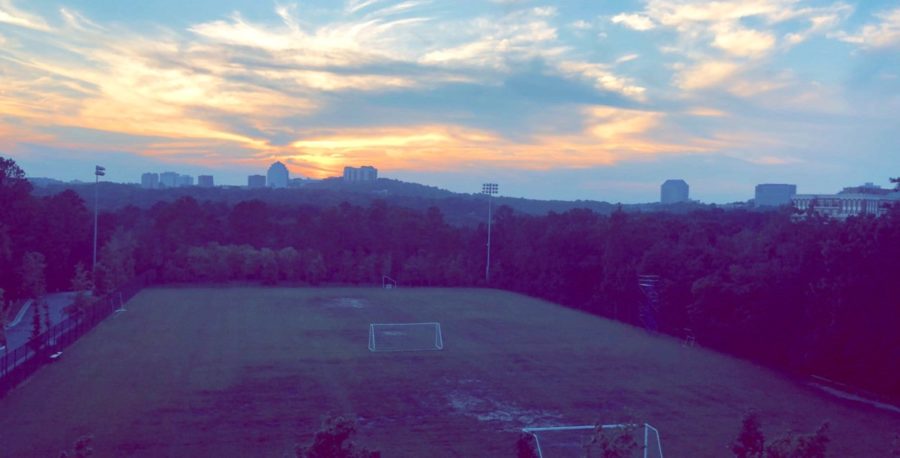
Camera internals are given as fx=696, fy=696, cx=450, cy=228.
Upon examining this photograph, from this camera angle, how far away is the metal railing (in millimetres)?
17641

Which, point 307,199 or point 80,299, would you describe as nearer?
point 80,299

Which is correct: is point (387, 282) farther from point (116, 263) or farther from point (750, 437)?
point (750, 437)

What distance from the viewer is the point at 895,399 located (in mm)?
18672

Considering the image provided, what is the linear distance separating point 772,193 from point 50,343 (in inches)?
3749

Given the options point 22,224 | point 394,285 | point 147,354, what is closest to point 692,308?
point 147,354

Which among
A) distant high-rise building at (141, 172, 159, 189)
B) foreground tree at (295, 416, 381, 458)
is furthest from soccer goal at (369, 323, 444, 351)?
distant high-rise building at (141, 172, 159, 189)

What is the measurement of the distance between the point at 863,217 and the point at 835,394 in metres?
5.55

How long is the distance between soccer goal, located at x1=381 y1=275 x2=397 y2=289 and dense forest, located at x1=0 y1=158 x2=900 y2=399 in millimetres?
643

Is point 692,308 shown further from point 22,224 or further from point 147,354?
point 22,224

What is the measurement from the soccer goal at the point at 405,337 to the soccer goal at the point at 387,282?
17.3 meters

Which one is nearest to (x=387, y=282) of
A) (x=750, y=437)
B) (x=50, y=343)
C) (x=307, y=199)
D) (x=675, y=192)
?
(x=50, y=343)

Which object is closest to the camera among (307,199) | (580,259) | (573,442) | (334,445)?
(334,445)

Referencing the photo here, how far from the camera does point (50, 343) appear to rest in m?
22.2

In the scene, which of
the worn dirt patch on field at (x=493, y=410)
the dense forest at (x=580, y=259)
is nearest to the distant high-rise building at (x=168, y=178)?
the dense forest at (x=580, y=259)
